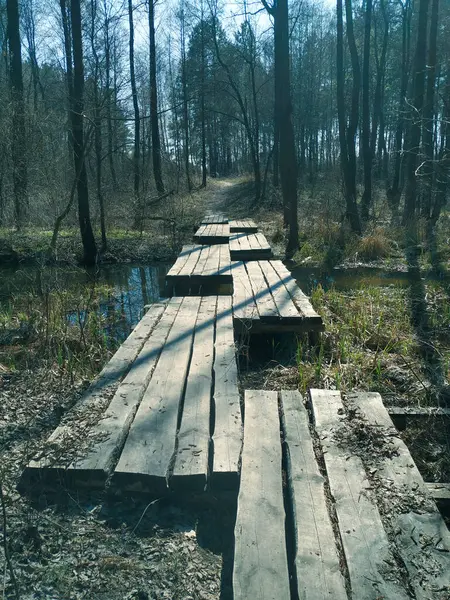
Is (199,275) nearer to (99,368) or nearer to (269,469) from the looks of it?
(99,368)

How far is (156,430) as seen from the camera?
2.69 m

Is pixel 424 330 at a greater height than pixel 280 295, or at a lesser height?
lesser

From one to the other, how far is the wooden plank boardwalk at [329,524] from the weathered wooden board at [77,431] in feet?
2.64

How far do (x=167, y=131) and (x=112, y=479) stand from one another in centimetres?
4937

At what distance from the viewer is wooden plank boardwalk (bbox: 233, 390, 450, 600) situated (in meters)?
1.72

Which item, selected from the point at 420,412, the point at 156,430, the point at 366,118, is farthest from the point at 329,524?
the point at 366,118

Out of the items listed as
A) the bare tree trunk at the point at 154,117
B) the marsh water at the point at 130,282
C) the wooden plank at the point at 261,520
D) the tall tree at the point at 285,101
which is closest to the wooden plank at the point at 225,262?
the marsh water at the point at 130,282

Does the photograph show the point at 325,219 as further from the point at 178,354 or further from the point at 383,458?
the point at 383,458

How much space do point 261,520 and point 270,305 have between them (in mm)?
3446

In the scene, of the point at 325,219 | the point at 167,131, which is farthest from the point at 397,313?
the point at 167,131

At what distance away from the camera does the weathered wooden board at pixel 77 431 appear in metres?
2.41

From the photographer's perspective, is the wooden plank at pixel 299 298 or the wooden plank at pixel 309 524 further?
the wooden plank at pixel 299 298

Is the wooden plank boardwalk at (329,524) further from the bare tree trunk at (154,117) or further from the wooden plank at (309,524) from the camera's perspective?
the bare tree trunk at (154,117)

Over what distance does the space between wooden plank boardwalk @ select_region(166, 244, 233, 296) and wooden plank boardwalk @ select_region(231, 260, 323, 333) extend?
0.26 meters
